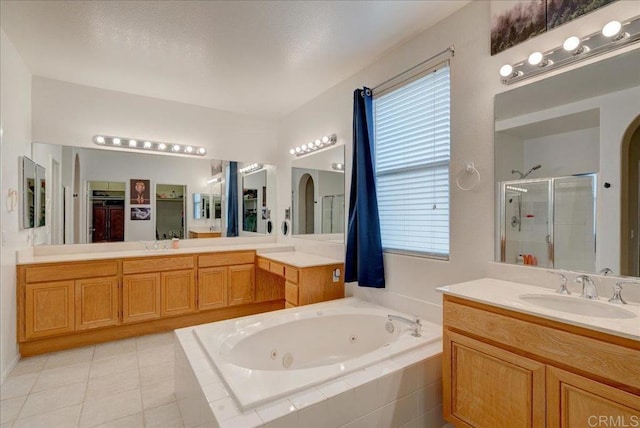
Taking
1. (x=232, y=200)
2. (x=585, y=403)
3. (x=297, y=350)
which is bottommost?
(x=297, y=350)

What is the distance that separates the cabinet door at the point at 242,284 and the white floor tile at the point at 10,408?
1857 mm

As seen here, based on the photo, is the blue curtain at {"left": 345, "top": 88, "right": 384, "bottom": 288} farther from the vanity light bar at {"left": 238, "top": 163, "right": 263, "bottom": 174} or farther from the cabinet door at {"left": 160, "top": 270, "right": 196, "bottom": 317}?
the vanity light bar at {"left": 238, "top": 163, "right": 263, "bottom": 174}

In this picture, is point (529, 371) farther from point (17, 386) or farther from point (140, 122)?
point (140, 122)

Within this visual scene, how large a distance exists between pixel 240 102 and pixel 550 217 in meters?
3.47

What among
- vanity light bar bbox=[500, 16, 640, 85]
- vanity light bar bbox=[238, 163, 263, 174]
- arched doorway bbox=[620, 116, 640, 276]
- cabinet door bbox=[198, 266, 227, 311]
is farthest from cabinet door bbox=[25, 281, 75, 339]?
arched doorway bbox=[620, 116, 640, 276]

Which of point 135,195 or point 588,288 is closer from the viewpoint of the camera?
Result: point 588,288

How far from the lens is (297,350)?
7.92 ft

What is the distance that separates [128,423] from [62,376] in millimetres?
1019

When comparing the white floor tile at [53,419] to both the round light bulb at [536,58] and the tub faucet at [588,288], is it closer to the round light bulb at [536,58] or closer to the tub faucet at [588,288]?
the tub faucet at [588,288]

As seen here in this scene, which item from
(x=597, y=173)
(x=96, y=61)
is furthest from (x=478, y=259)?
(x=96, y=61)

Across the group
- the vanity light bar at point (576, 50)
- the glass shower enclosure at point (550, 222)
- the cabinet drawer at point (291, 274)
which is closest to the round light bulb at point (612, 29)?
the vanity light bar at point (576, 50)

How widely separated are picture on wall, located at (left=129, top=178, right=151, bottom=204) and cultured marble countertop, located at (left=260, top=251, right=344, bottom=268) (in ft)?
5.16

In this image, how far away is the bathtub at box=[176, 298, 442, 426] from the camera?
1.46 meters

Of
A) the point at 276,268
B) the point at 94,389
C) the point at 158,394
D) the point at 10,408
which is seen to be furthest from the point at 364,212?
the point at 10,408
